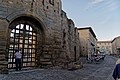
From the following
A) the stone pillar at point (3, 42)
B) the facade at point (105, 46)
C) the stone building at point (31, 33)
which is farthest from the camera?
the facade at point (105, 46)

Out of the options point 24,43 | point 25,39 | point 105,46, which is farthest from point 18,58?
point 105,46

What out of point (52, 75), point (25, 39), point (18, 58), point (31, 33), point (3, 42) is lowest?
point (52, 75)

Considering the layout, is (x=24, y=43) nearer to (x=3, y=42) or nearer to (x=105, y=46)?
(x=3, y=42)

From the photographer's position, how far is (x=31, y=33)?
1102 cm

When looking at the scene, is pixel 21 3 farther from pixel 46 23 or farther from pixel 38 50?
pixel 38 50

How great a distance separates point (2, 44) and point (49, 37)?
389 centimetres

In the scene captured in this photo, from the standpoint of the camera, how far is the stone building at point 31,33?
910 centimetres

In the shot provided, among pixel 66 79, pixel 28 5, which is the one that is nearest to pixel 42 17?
pixel 28 5

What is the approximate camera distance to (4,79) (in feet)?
22.2

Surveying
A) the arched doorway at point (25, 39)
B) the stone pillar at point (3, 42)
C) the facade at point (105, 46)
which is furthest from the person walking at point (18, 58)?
the facade at point (105, 46)

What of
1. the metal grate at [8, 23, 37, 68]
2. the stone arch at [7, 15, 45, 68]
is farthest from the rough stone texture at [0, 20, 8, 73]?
the metal grate at [8, 23, 37, 68]

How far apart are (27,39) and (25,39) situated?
162mm

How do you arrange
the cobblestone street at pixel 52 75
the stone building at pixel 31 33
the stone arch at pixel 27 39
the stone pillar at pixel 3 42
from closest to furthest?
the cobblestone street at pixel 52 75 < the stone pillar at pixel 3 42 < the stone building at pixel 31 33 < the stone arch at pixel 27 39

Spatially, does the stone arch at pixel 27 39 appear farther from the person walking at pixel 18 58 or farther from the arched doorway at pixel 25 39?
the person walking at pixel 18 58
